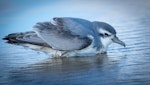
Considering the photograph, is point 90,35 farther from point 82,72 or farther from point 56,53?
point 82,72

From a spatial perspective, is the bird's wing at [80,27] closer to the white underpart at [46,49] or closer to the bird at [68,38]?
the bird at [68,38]

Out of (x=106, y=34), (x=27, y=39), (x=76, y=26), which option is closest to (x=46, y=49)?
(x=27, y=39)

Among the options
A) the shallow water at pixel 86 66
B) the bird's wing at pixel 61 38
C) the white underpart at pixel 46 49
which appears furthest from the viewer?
the white underpart at pixel 46 49

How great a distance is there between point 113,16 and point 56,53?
5.95ft

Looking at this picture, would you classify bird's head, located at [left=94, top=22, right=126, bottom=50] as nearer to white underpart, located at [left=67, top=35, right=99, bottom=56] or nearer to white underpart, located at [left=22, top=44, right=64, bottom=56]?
white underpart, located at [left=67, top=35, right=99, bottom=56]

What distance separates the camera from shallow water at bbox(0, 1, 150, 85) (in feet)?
11.0

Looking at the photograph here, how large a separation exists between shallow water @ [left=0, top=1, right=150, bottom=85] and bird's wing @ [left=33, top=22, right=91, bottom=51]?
0.12 m

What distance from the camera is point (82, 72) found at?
143 inches

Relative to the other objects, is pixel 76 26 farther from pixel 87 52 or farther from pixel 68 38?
pixel 87 52

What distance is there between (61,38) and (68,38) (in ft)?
0.22

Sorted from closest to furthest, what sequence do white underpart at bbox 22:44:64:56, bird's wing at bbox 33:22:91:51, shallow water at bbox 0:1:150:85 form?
shallow water at bbox 0:1:150:85 → bird's wing at bbox 33:22:91:51 → white underpart at bbox 22:44:64:56

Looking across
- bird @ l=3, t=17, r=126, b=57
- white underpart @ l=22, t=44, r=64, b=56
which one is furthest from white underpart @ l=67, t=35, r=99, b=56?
white underpart @ l=22, t=44, r=64, b=56

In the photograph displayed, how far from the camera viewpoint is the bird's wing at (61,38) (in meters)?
4.22

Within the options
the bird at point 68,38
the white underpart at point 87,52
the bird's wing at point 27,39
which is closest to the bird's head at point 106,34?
the bird at point 68,38
